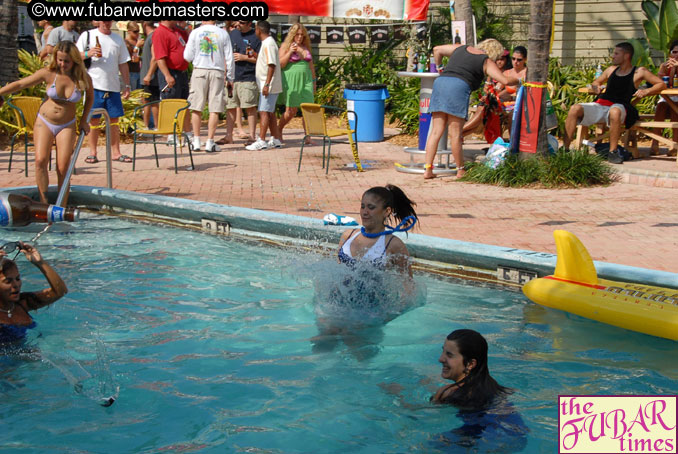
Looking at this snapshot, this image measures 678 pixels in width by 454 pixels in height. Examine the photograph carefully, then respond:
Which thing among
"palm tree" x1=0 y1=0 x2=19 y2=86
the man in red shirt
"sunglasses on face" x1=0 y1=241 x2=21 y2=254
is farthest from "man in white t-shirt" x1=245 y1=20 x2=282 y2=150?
"sunglasses on face" x1=0 y1=241 x2=21 y2=254

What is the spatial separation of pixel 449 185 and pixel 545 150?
1.43 metres

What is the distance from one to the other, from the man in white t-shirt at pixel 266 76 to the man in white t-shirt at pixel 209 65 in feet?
1.68

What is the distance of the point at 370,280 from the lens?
19.0 feet

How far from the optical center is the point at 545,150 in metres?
11.0

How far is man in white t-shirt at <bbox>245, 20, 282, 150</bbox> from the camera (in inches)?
524

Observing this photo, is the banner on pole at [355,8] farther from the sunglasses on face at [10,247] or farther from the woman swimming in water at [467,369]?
the woman swimming in water at [467,369]

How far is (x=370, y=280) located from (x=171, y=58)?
8954 millimetres

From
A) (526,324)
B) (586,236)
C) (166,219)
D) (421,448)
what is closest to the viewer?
(421,448)

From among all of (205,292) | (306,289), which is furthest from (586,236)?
(205,292)

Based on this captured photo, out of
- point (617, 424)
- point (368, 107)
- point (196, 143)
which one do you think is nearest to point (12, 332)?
point (617, 424)

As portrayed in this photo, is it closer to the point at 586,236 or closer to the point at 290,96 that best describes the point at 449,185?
the point at 586,236

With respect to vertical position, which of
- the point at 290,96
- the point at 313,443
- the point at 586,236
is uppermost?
the point at 290,96

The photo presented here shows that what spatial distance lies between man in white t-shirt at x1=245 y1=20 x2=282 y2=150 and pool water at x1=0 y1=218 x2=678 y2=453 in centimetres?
645

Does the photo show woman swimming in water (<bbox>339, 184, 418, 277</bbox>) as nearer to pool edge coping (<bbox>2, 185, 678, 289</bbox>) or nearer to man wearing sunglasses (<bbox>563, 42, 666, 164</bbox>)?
pool edge coping (<bbox>2, 185, 678, 289</bbox>)
